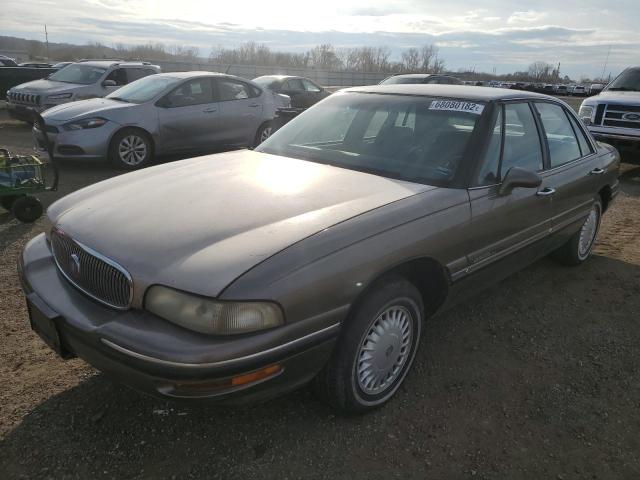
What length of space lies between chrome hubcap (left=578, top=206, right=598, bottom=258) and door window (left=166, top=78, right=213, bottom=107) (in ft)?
21.2

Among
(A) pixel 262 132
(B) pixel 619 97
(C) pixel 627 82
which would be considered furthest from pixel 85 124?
(C) pixel 627 82

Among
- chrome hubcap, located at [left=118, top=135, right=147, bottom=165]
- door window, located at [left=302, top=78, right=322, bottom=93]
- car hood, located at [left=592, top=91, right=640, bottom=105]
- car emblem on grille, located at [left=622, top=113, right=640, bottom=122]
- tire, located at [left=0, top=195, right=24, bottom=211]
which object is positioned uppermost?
car hood, located at [left=592, top=91, right=640, bottom=105]

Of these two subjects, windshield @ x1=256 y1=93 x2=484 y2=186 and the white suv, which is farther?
the white suv

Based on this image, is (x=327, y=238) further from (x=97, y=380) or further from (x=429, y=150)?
(x=97, y=380)

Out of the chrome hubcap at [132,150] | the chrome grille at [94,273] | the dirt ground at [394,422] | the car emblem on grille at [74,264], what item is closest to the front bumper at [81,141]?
the chrome hubcap at [132,150]

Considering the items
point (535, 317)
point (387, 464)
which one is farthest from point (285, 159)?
point (535, 317)

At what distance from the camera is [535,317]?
3.84 m

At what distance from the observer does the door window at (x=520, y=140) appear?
3.31 m

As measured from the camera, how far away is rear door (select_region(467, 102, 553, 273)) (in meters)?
3.04

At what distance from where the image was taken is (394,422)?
2646 millimetres

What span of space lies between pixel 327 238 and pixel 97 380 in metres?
1.64

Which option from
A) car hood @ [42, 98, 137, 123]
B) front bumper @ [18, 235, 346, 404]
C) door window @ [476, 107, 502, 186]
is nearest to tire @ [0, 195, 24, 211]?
car hood @ [42, 98, 137, 123]

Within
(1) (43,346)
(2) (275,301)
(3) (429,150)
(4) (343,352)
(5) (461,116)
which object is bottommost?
(1) (43,346)

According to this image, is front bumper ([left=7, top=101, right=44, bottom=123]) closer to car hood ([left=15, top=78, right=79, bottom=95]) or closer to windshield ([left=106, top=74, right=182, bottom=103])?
car hood ([left=15, top=78, right=79, bottom=95])
